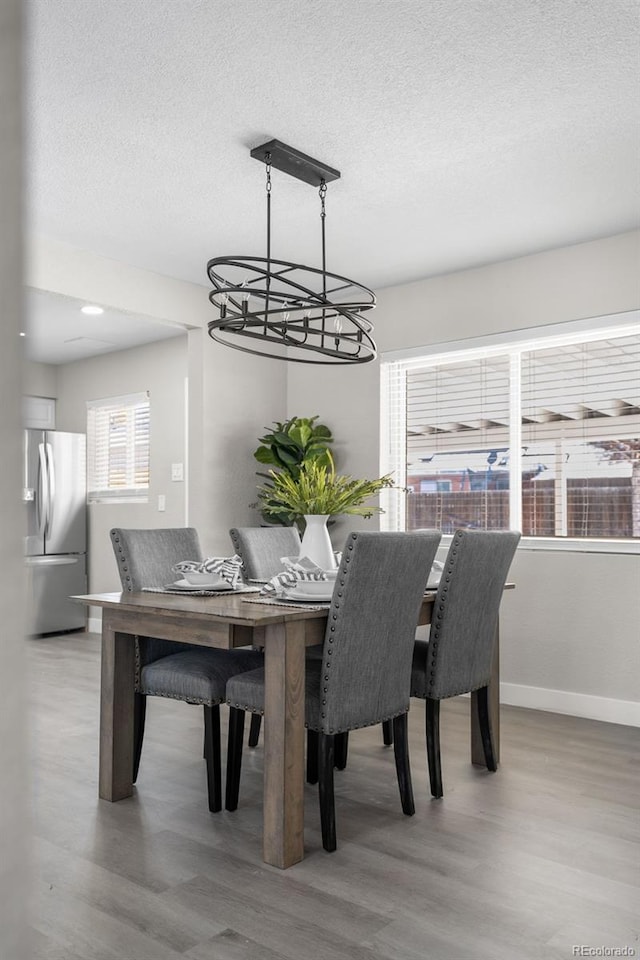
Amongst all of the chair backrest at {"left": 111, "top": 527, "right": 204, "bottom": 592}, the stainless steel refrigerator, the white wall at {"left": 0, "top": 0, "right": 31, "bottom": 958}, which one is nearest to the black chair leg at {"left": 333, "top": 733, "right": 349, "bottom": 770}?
the chair backrest at {"left": 111, "top": 527, "right": 204, "bottom": 592}

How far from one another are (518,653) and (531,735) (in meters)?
0.70

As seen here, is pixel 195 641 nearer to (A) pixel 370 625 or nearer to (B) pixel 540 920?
(A) pixel 370 625

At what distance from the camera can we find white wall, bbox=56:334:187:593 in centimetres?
608

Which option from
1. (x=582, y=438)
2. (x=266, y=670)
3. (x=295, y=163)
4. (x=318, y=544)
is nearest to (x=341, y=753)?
(x=318, y=544)

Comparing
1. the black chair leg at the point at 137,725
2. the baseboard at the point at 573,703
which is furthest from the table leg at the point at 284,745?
the baseboard at the point at 573,703

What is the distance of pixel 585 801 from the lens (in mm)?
2758

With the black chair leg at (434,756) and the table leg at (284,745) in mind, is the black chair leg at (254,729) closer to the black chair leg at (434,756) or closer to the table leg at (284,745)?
the black chair leg at (434,756)

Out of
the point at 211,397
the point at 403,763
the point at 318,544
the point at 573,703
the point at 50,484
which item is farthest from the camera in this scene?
the point at 50,484

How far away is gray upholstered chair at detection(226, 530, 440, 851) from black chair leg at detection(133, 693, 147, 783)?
47 cm

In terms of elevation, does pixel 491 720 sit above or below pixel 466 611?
below

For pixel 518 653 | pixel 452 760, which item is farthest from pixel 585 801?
pixel 518 653

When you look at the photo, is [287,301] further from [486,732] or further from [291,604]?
[486,732]

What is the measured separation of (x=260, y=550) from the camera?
368cm

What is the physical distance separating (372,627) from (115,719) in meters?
1.04
